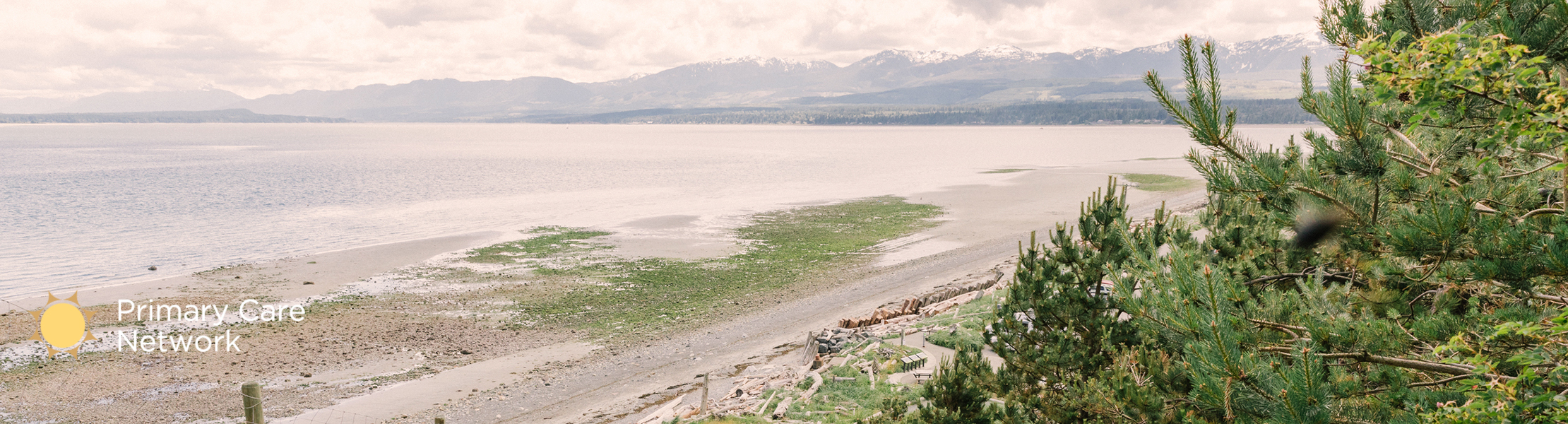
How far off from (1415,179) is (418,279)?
110 feet

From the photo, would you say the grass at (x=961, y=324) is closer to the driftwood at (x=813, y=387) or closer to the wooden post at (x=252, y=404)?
the driftwood at (x=813, y=387)

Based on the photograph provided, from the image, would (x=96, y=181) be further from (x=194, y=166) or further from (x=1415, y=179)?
(x=1415, y=179)

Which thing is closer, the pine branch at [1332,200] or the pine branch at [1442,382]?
Answer: the pine branch at [1442,382]

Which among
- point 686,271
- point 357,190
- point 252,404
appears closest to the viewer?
point 252,404

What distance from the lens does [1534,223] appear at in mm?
4586

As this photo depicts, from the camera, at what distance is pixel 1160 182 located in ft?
245

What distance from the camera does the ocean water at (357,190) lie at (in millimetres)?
39531

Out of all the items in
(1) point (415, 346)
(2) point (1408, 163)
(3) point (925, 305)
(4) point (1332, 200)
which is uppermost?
(2) point (1408, 163)

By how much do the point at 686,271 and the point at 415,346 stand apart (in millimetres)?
12792

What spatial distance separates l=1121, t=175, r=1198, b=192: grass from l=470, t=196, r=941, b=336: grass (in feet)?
99.9

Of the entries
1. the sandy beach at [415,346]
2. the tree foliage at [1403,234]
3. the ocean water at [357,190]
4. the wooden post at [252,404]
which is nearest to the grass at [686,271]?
the sandy beach at [415,346]

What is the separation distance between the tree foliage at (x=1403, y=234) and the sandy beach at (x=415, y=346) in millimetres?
14974

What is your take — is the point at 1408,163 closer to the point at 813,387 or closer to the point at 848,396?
the point at 848,396

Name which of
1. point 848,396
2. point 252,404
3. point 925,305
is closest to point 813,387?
point 848,396
